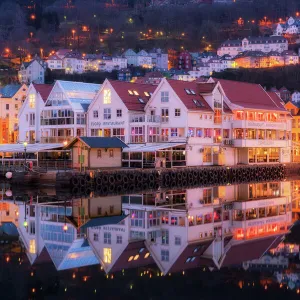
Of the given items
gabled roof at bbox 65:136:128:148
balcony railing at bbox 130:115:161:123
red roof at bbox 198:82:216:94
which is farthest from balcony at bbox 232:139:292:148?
gabled roof at bbox 65:136:128:148

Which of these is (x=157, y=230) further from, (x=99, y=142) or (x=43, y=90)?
(x=43, y=90)

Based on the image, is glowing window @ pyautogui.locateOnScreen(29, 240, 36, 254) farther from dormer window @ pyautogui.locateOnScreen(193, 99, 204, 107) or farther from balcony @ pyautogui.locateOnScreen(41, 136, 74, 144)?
balcony @ pyautogui.locateOnScreen(41, 136, 74, 144)

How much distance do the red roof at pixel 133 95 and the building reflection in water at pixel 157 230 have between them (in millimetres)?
20885

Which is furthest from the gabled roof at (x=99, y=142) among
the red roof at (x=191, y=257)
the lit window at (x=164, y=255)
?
the lit window at (x=164, y=255)

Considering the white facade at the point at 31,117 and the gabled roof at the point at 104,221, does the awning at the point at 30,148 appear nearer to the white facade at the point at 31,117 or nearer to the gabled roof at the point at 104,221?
the white facade at the point at 31,117

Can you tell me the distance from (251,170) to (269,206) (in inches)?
1082

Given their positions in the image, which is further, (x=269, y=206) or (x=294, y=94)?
(x=294, y=94)

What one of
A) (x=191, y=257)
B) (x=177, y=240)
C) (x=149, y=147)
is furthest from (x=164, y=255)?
(x=149, y=147)

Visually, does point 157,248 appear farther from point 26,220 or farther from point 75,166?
point 75,166

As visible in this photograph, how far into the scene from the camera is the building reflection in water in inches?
1051

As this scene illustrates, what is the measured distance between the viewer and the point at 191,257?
27141 millimetres

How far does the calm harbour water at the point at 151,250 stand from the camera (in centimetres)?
2253

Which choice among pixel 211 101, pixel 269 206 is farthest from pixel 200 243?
pixel 211 101

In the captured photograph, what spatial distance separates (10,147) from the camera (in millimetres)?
70250
